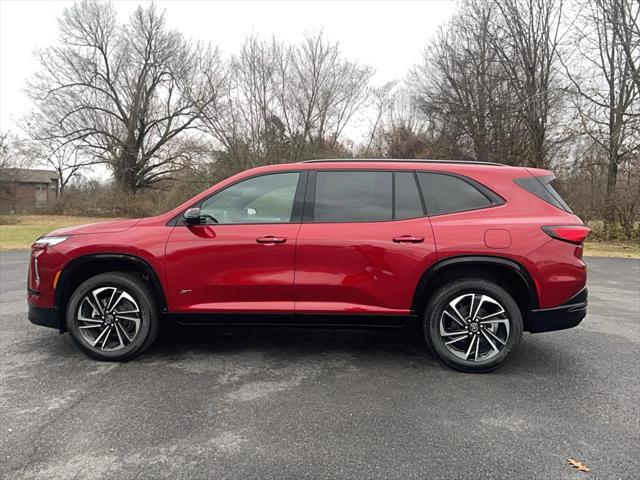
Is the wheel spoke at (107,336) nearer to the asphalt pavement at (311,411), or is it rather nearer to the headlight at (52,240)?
the asphalt pavement at (311,411)

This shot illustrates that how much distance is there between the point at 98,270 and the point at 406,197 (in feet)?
9.26

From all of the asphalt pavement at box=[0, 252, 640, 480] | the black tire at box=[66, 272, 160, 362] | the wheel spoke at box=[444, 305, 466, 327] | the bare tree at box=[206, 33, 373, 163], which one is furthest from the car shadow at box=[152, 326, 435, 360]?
the bare tree at box=[206, 33, 373, 163]

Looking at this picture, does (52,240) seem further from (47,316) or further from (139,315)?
(139,315)

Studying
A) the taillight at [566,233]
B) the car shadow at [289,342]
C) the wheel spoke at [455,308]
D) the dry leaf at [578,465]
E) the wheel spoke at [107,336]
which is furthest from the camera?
the car shadow at [289,342]

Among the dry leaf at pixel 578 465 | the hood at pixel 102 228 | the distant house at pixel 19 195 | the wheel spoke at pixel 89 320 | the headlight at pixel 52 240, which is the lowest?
the dry leaf at pixel 578 465

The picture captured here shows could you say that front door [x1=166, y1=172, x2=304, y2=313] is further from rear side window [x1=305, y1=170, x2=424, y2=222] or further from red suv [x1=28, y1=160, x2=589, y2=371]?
rear side window [x1=305, y1=170, x2=424, y2=222]

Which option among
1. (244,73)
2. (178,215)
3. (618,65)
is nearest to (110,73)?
(244,73)

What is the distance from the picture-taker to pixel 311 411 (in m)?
2.79

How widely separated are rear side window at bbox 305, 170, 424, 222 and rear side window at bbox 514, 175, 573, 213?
0.91m

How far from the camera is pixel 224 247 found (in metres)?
3.46

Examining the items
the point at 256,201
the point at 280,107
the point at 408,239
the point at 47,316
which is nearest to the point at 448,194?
the point at 408,239

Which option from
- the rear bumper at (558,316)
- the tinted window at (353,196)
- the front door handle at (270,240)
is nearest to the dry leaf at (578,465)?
the rear bumper at (558,316)

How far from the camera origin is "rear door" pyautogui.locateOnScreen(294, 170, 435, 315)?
3.36 m

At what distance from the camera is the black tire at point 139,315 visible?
3.54 m
